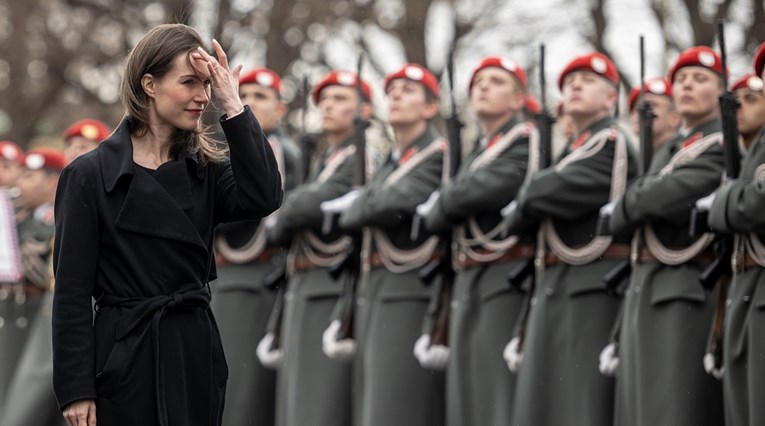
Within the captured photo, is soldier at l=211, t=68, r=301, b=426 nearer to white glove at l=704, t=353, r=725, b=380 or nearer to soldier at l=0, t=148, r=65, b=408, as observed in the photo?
soldier at l=0, t=148, r=65, b=408

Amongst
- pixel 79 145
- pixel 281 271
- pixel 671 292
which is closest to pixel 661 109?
pixel 671 292

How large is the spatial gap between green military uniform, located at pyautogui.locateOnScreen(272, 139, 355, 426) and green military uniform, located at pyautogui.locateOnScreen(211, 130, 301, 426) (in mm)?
230

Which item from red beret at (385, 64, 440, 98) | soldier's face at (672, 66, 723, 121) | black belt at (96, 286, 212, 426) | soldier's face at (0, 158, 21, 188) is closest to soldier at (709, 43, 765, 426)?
soldier's face at (672, 66, 723, 121)

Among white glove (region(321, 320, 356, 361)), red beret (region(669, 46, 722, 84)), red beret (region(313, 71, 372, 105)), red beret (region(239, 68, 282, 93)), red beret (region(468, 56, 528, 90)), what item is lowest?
white glove (region(321, 320, 356, 361))

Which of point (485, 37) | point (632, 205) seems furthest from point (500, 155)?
point (485, 37)

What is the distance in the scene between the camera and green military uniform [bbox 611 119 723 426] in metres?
7.10

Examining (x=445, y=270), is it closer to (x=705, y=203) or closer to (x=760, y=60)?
(x=705, y=203)

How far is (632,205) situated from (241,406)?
361 centimetres

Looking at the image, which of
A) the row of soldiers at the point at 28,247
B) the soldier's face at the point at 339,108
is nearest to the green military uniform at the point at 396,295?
the soldier's face at the point at 339,108

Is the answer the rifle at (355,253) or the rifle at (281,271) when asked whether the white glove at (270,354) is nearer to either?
the rifle at (281,271)

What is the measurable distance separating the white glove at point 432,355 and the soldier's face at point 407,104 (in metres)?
1.40

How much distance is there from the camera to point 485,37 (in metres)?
19.4

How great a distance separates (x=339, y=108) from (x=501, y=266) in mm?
2103

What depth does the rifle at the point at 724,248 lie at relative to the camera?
688cm
